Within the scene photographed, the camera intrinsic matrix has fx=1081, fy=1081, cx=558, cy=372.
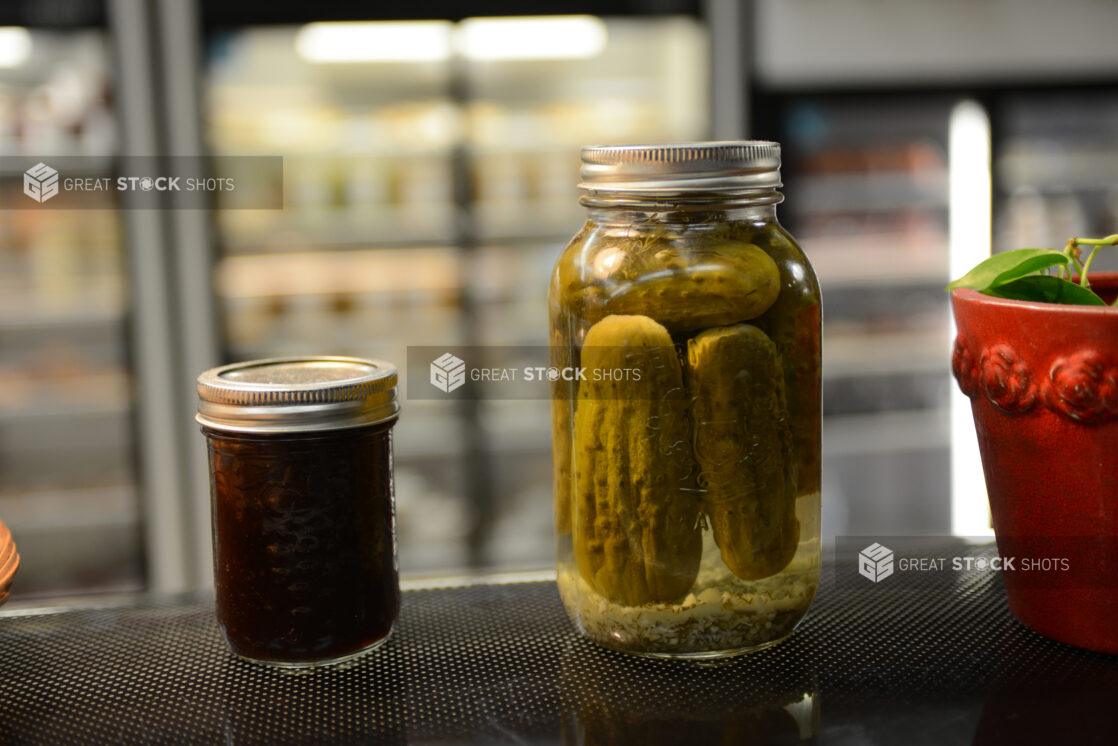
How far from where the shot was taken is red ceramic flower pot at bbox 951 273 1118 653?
570 mm

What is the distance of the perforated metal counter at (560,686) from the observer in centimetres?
54

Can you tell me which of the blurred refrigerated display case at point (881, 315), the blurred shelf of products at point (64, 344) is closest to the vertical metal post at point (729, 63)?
the blurred refrigerated display case at point (881, 315)

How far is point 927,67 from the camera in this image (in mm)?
3062

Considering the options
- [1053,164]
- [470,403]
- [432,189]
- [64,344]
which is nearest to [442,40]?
[432,189]

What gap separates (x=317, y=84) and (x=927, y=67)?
1.75m

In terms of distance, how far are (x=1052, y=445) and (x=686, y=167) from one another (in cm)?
25

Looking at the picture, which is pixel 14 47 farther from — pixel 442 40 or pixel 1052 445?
pixel 1052 445

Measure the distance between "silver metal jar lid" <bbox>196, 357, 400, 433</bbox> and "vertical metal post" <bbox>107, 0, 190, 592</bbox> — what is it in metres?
2.33

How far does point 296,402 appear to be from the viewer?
59 centimetres

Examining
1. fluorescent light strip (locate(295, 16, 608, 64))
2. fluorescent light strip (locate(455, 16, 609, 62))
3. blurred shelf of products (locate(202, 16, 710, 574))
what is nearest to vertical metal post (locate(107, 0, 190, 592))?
blurred shelf of products (locate(202, 16, 710, 574))
